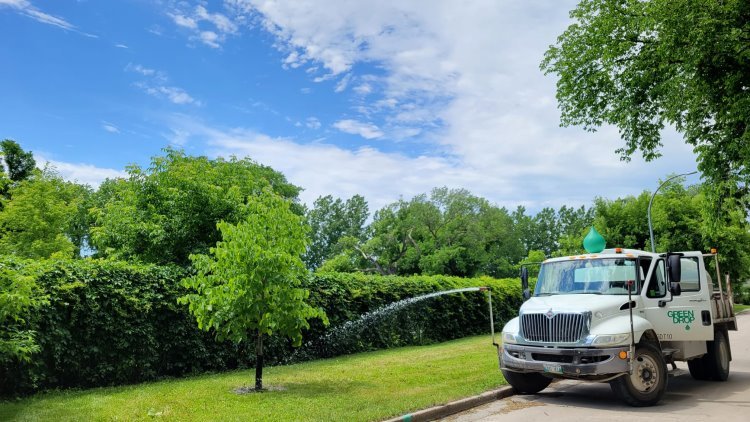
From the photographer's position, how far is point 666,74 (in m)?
17.3

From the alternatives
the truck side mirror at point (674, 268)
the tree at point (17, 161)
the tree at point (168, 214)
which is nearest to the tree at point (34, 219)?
the tree at point (17, 161)

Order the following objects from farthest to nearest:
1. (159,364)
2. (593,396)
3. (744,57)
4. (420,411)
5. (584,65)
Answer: (584,65) < (744,57) < (159,364) < (593,396) < (420,411)

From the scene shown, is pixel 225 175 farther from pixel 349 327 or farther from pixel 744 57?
Answer: pixel 744 57

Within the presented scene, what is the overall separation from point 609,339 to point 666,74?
11783 millimetres

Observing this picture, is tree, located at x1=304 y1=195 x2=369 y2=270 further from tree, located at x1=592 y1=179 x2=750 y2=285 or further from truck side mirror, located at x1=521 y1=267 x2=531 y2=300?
truck side mirror, located at x1=521 y1=267 x2=531 y2=300

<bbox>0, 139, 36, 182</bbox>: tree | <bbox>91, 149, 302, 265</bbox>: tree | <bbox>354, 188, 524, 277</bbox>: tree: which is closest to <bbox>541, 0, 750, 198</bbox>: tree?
<bbox>91, 149, 302, 265</bbox>: tree

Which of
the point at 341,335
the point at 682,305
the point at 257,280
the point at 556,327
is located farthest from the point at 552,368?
the point at 341,335

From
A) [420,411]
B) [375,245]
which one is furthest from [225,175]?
[375,245]

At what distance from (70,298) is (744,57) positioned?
1797 centimetres

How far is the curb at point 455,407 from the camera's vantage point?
8242mm

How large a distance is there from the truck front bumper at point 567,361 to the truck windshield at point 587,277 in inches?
56.1

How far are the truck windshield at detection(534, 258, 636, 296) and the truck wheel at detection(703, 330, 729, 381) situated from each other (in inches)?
112

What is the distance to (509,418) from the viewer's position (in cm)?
854

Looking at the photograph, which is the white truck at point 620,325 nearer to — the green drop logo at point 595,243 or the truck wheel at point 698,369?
the truck wheel at point 698,369
